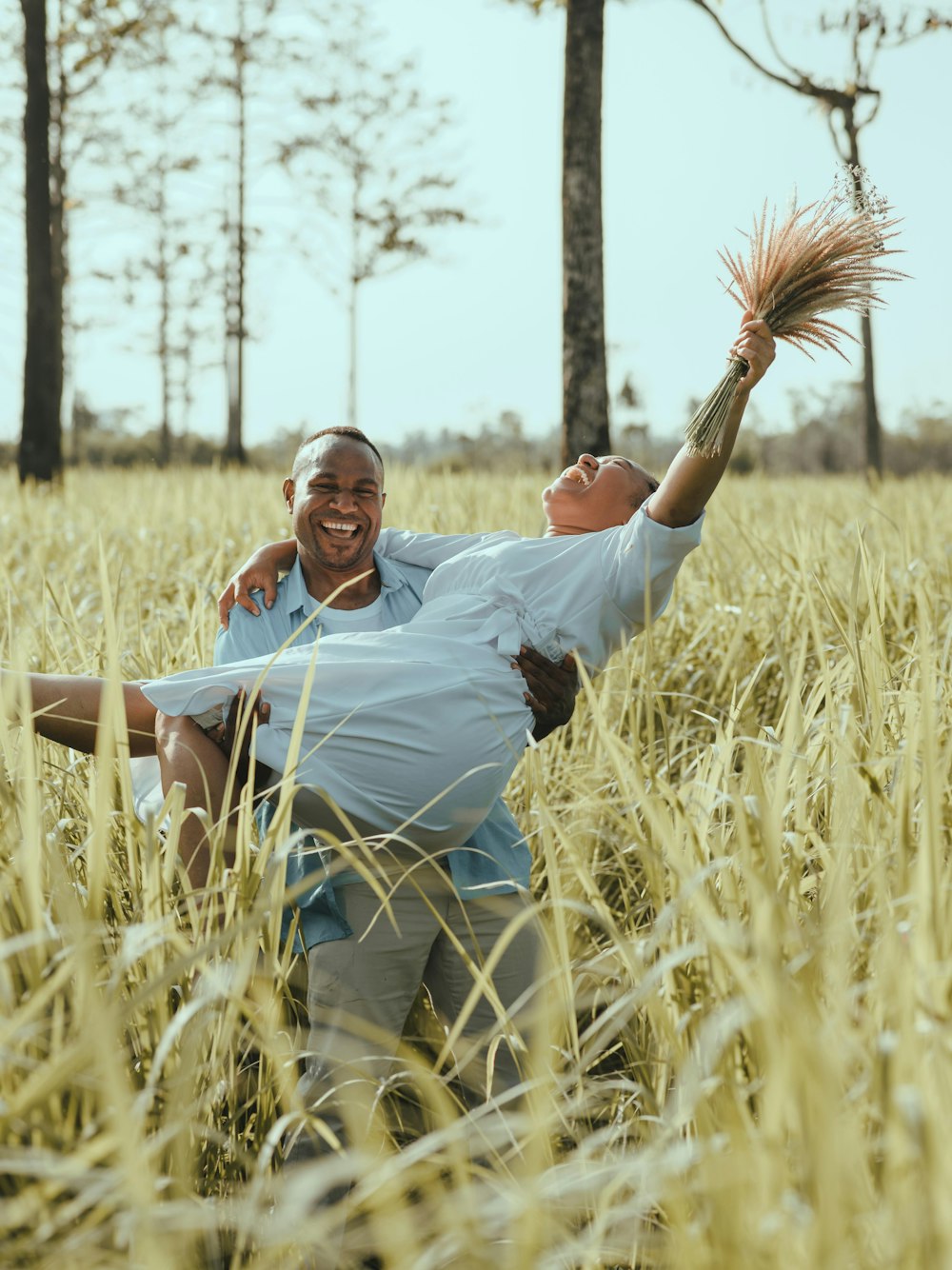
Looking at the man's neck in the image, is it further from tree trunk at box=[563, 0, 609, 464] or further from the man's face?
tree trunk at box=[563, 0, 609, 464]

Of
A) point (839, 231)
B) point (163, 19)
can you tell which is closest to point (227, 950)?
point (839, 231)

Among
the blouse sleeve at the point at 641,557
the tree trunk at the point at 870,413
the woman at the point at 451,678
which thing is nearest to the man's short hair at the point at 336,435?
the woman at the point at 451,678

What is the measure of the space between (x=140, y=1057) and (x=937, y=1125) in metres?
0.89

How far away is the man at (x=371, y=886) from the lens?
74.9 inches

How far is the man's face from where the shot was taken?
7.97 feet

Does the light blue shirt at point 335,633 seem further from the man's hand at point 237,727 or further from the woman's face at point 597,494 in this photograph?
the woman's face at point 597,494

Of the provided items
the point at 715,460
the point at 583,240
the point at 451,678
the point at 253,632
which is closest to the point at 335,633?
the point at 253,632

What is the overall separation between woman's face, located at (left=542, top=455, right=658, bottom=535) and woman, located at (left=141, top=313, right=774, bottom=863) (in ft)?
0.44

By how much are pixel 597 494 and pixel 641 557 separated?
41cm

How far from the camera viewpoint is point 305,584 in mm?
2533

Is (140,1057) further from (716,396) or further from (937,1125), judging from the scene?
(716,396)

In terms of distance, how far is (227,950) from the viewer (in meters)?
1.47

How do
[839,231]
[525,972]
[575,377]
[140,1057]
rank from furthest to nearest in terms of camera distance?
[575,377]
[525,972]
[839,231]
[140,1057]

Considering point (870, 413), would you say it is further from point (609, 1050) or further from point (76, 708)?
point (609, 1050)
